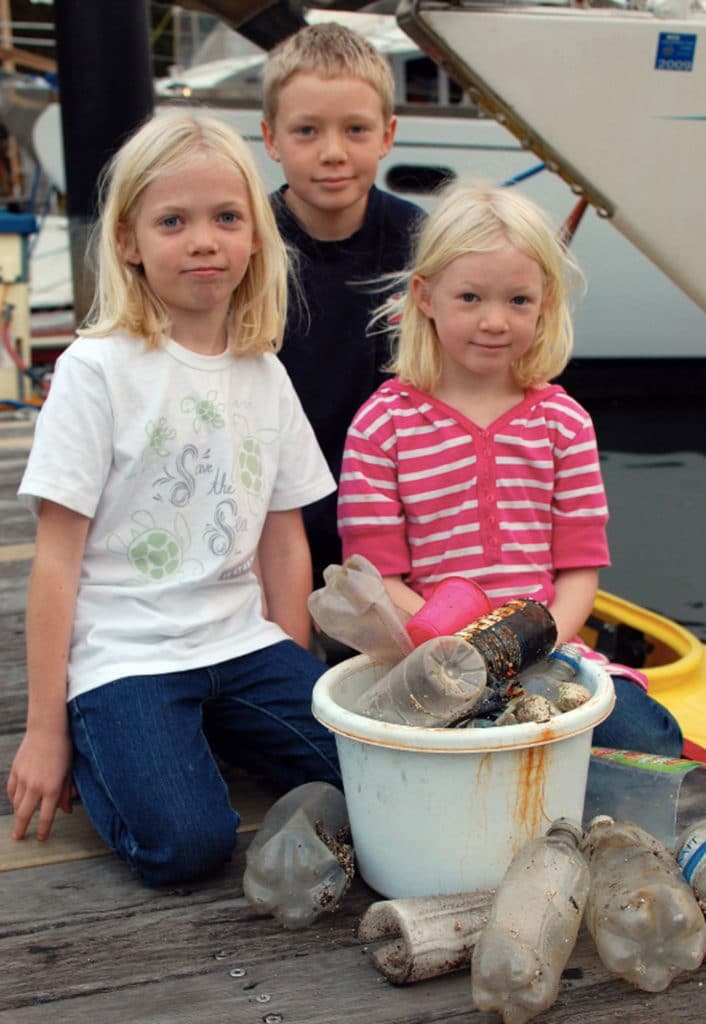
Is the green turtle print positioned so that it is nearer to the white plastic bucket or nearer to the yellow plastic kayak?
the white plastic bucket

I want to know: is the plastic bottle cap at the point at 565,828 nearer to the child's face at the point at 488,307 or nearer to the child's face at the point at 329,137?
the child's face at the point at 488,307

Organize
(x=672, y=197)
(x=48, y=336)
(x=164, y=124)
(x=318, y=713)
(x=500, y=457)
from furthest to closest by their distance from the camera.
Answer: (x=48, y=336) → (x=672, y=197) → (x=500, y=457) → (x=164, y=124) → (x=318, y=713)

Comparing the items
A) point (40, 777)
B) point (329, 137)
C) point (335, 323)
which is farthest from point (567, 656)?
point (329, 137)

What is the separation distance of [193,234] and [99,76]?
4604mm

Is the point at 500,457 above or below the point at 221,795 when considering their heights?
above

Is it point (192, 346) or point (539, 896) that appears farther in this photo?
point (192, 346)

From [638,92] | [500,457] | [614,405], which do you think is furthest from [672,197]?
[614,405]

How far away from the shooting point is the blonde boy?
287 cm

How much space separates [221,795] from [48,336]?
30.2 feet

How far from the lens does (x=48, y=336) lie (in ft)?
35.2

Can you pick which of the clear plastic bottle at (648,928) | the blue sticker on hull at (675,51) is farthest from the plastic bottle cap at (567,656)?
the blue sticker on hull at (675,51)

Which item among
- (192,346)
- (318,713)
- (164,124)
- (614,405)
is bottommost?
(614,405)

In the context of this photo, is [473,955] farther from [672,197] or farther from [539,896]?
[672,197]

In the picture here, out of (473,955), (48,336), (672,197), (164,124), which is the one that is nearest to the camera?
(473,955)
